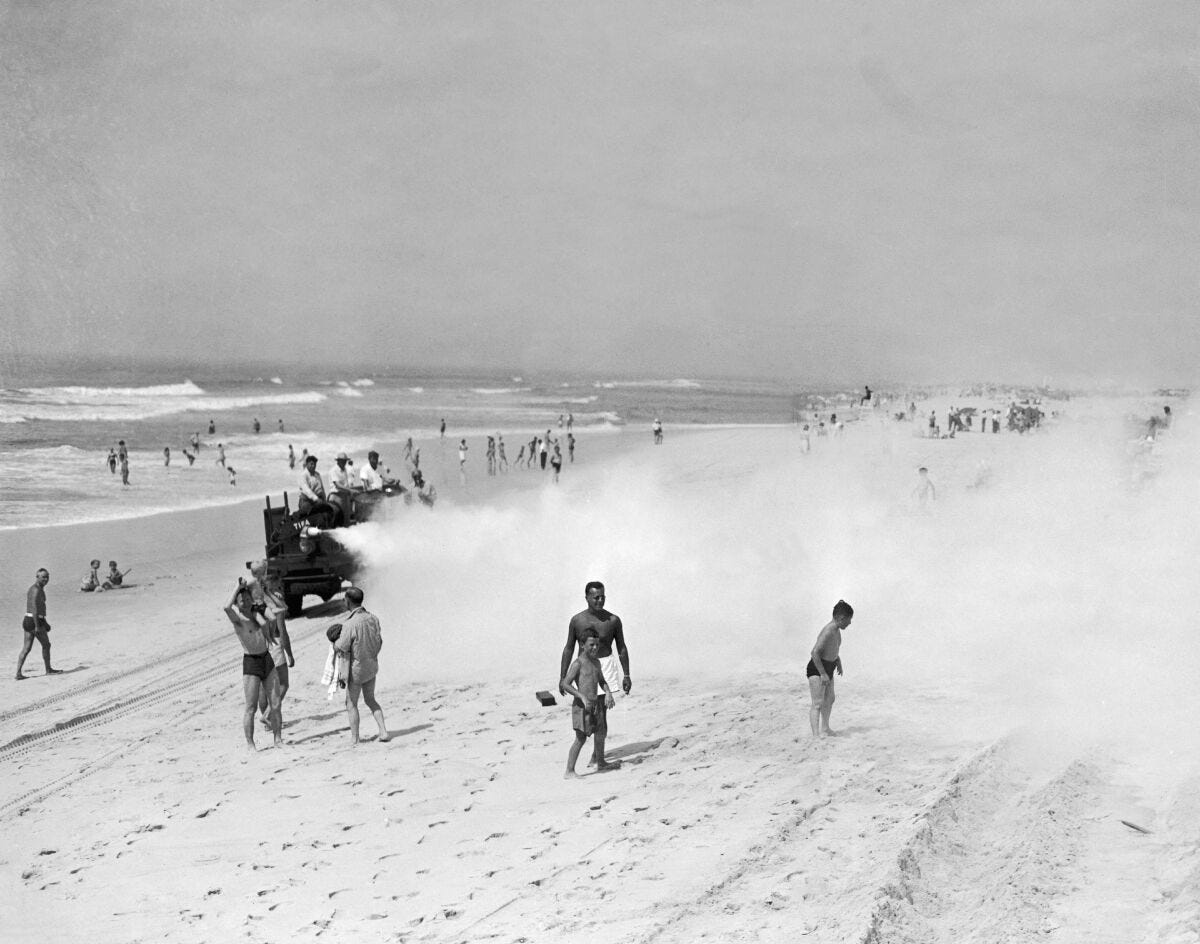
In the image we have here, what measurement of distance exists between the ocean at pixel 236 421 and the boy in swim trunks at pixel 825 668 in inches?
982

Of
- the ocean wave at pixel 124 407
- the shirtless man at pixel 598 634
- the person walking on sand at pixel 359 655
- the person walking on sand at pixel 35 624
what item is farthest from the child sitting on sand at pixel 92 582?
the ocean wave at pixel 124 407

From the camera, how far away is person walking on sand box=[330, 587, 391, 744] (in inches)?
389

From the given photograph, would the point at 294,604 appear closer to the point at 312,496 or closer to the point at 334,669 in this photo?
the point at 312,496

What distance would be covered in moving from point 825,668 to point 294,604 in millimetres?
10206

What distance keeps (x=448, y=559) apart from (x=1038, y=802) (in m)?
11.4

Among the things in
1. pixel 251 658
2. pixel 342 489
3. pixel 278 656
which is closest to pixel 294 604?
pixel 342 489

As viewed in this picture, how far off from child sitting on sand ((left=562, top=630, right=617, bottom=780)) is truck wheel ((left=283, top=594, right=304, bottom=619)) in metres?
9.09

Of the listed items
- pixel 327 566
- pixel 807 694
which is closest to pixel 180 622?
pixel 327 566

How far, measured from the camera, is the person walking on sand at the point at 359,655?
32.4 ft

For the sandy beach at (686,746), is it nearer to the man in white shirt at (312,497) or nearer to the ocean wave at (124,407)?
the man in white shirt at (312,497)

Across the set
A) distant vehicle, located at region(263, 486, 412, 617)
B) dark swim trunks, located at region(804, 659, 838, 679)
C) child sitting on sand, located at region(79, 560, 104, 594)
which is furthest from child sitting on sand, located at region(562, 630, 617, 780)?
child sitting on sand, located at region(79, 560, 104, 594)

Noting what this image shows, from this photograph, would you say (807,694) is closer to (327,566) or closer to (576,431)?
(327,566)

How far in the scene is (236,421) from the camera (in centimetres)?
6456

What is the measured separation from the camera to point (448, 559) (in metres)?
17.2
